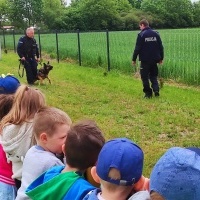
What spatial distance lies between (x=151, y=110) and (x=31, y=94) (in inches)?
215

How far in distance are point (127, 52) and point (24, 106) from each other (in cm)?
1533

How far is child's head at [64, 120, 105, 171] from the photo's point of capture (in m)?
2.20

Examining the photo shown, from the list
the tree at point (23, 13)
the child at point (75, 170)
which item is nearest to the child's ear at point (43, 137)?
the child at point (75, 170)

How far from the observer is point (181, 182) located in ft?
5.11

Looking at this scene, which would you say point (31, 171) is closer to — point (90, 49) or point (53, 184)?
point (53, 184)

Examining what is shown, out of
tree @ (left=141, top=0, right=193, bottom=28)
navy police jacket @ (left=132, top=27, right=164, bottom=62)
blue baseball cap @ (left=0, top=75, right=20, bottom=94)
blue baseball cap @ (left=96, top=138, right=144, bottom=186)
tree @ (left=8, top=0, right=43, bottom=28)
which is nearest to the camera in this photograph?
blue baseball cap @ (left=96, top=138, right=144, bottom=186)

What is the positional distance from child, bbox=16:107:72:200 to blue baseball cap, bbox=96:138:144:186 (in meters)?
0.75

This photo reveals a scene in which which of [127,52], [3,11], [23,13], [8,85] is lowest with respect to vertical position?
[127,52]

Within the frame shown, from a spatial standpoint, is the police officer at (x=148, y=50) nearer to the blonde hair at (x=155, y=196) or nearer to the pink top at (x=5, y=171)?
the pink top at (x=5, y=171)

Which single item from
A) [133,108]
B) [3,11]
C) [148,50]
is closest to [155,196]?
[133,108]

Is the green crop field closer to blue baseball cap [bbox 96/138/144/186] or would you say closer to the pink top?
the pink top

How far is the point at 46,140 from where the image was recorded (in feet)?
8.73

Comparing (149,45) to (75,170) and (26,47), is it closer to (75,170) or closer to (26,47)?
(26,47)

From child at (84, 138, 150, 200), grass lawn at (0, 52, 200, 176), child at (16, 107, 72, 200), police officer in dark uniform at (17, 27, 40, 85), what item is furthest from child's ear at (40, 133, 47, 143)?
police officer in dark uniform at (17, 27, 40, 85)
